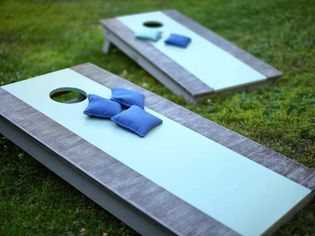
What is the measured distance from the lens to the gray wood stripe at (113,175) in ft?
8.18

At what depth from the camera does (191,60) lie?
4.62 metres

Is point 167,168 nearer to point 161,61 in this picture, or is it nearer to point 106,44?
point 161,61

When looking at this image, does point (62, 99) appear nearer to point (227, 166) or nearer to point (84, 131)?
point (84, 131)

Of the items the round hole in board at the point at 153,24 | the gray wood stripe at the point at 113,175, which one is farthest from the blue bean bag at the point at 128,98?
the round hole in board at the point at 153,24

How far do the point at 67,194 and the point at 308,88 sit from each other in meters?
2.55

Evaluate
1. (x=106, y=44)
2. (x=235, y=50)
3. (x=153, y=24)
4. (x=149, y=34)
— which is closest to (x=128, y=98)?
(x=149, y=34)

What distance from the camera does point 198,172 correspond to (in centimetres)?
290

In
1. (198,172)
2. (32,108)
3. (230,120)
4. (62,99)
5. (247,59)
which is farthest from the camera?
(247,59)

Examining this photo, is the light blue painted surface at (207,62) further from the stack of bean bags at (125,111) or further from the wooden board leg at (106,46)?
the stack of bean bags at (125,111)

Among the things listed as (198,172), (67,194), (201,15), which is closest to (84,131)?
(67,194)

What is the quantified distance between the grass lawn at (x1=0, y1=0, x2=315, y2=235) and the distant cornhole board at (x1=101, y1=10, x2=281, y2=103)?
0.13 metres

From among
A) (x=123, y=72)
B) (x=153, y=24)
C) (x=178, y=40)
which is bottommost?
(x=123, y=72)

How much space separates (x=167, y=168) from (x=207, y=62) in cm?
196

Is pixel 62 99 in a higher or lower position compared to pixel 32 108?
lower
